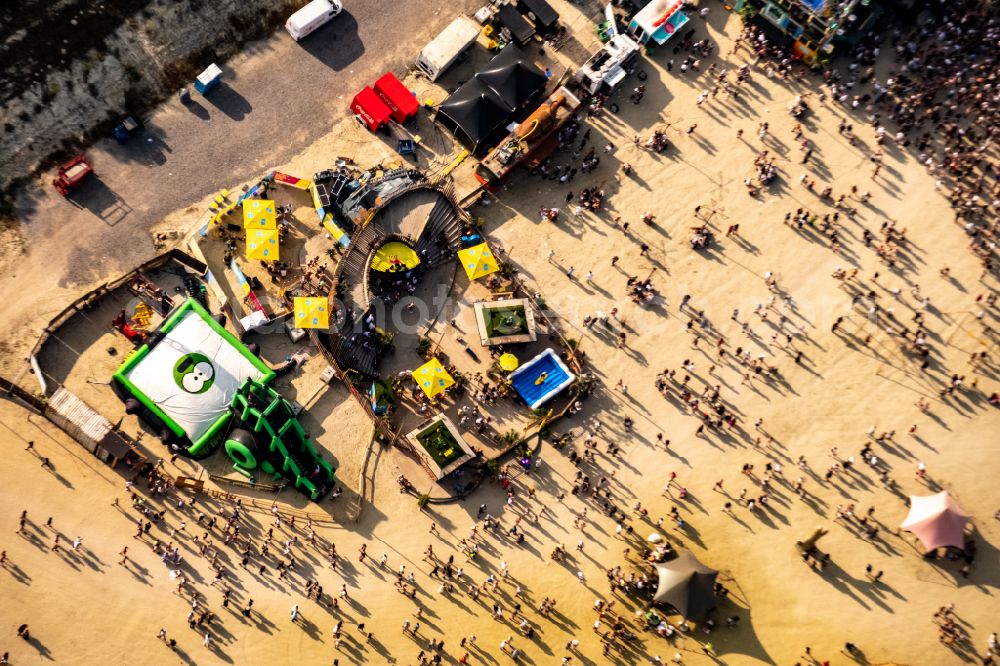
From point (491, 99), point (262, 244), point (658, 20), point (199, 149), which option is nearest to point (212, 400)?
point (262, 244)

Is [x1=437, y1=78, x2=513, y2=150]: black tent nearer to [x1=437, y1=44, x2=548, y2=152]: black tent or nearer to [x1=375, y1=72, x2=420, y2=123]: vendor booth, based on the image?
[x1=437, y1=44, x2=548, y2=152]: black tent

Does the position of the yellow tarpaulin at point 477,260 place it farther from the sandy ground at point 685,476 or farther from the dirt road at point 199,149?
the dirt road at point 199,149

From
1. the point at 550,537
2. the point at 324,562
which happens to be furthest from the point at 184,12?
the point at 550,537

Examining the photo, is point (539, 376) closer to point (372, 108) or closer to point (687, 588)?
point (687, 588)

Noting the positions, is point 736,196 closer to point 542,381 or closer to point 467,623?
point 542,381

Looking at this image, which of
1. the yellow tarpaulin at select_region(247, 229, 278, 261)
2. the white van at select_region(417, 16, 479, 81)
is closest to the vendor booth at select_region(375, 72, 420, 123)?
the white van at select_region(417, 16, 479, 81)

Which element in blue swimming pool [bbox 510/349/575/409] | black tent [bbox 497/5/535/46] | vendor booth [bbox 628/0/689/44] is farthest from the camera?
vendor booth [bbox 628/0/689/44]

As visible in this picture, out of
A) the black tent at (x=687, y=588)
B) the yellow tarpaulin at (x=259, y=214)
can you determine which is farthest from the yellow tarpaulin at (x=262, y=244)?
the black tent at (x=687, y=588)

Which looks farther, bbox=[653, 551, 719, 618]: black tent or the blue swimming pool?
the blue swimming pool
